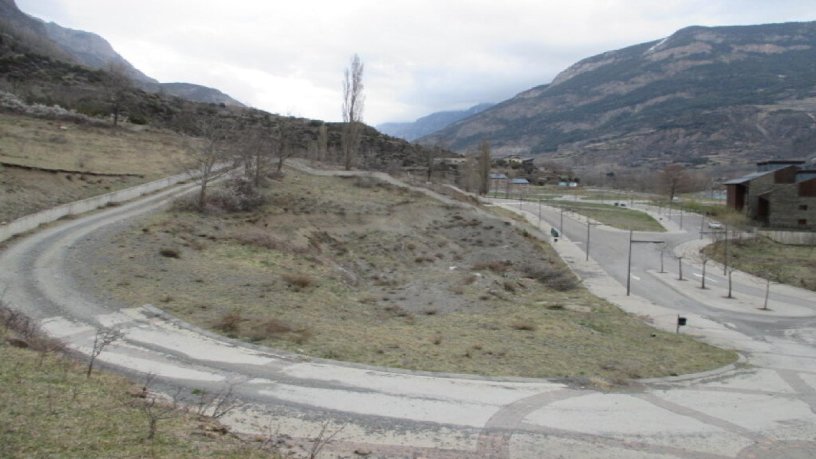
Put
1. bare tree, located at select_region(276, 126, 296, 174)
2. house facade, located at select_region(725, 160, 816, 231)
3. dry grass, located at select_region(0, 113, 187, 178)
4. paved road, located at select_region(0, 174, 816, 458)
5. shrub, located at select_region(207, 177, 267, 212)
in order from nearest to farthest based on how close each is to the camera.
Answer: paved road, located at select_region(0, 174, 816, 458)
shrub, located at select_region(207, 177, 267, 212)
dry grass, located at select_region(0, 113, 187, 178)
bare tree, located at select_region(276, 126, 296, 174)
house facade, located at select_region(725, 160, 816, 231)

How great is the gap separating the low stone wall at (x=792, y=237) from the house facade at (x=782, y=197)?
5.48 metres

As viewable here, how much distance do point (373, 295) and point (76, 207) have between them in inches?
583

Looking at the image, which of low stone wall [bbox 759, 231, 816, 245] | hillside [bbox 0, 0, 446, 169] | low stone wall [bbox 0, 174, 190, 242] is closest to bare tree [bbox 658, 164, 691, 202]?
hillside [bbox 0, 0, 446, 169]

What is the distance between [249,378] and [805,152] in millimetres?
193908

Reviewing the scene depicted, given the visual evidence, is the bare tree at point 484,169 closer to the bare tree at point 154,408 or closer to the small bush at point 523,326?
the small bush at point 523,326

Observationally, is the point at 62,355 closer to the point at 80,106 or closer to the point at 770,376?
the point at 770,376

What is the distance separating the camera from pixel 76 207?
1008 inches

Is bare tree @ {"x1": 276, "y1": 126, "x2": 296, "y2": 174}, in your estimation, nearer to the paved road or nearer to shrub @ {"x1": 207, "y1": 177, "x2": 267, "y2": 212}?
shrub @ {"x1": 207, "y1": 177, "x2": 267, "y2": 212}

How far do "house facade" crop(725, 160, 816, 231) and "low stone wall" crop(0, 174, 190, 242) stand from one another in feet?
203

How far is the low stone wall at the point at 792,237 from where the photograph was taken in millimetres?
53688

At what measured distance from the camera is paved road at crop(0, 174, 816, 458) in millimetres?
9008

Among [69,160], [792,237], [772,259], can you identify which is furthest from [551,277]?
[792,237]

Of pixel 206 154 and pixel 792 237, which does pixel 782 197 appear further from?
pixel 206 154

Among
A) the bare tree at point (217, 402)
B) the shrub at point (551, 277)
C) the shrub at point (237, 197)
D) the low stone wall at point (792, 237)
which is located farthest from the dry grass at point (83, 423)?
the low stone wall at point (792, 237)
